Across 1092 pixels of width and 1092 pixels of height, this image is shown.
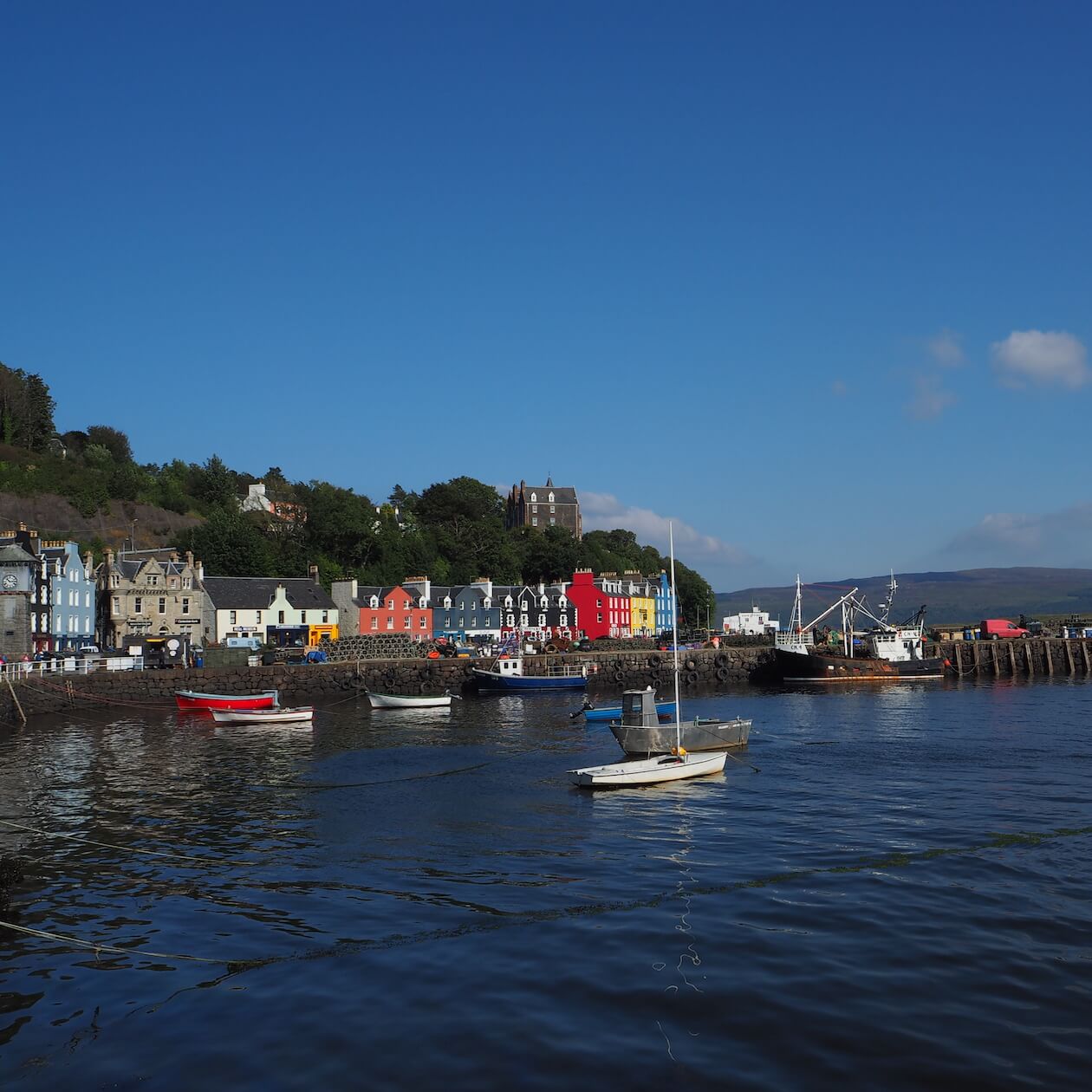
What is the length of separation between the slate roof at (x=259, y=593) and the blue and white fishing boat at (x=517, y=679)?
2852cm

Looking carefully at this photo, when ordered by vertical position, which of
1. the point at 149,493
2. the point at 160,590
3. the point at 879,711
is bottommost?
the point at 879,711

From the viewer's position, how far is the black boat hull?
308ft

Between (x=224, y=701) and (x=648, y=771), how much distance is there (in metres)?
38.5

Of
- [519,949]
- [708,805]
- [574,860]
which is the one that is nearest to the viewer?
[519,949]

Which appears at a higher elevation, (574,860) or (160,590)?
(160,590)

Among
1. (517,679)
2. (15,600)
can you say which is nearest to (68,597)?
(15,600)

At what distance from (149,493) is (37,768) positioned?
104092 mm

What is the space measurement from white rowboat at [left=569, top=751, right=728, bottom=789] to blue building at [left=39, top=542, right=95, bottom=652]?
216 ft

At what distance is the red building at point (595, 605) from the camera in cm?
13975

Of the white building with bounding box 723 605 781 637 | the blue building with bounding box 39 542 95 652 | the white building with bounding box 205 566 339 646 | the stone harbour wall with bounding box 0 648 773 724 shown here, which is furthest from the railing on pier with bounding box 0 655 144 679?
the white building with bounding box 723 605 781 637

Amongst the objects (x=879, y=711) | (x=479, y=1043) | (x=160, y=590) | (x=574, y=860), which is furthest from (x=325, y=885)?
(x=160, y=590)

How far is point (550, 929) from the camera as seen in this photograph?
68.4 ft

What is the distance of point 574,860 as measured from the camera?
26.5 metres

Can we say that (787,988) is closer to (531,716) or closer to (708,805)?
(708,805)
